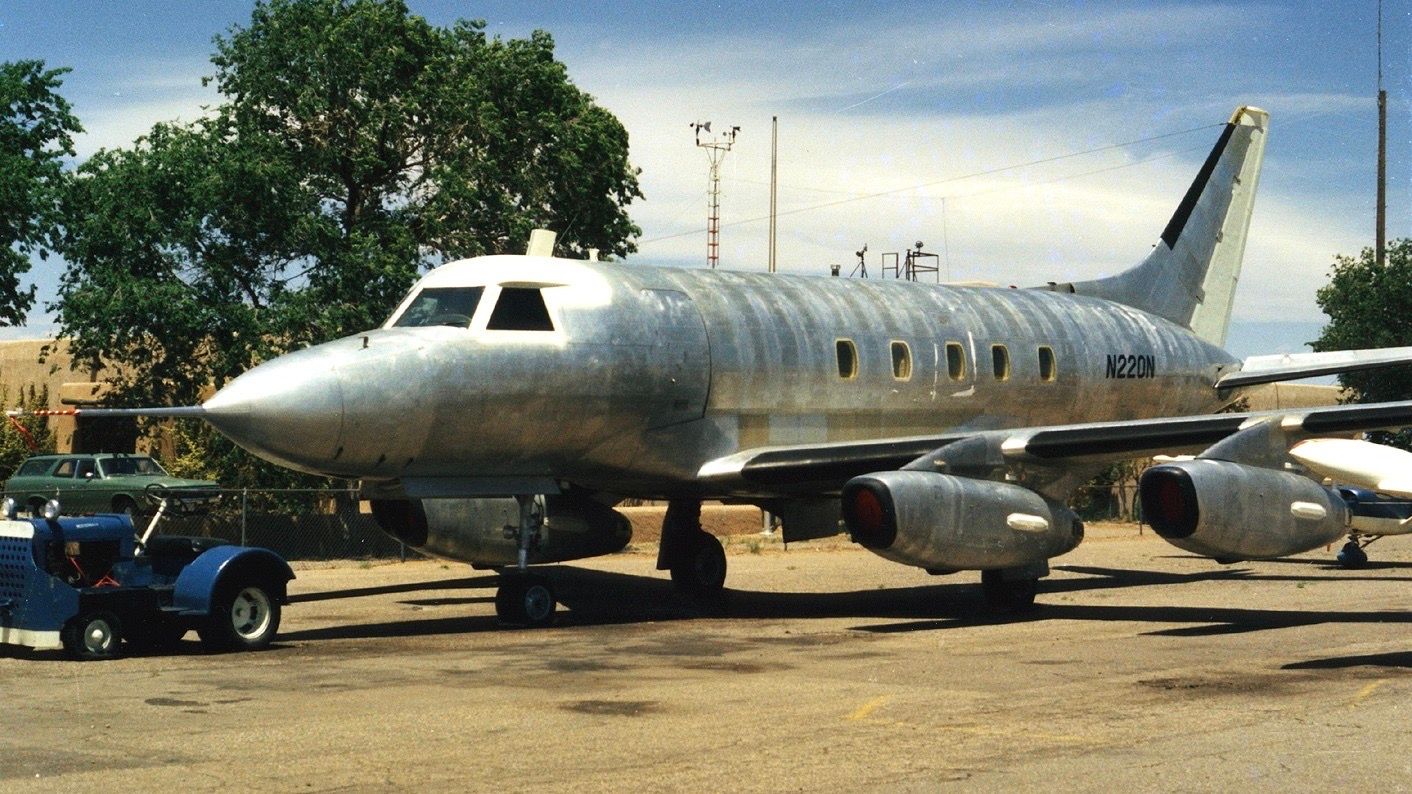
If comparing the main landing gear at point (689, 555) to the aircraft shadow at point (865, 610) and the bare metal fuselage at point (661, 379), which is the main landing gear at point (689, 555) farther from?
the bare metal fuselage at point (661, 379)

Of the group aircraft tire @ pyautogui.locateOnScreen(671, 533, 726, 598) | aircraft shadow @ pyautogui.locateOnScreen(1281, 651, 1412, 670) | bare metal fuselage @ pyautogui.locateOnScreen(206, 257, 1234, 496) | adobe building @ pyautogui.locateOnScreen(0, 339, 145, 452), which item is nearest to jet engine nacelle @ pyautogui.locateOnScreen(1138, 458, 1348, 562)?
aircraft shadow @ pyautogui.locateOnScreen(1281, 651, 1412, 670)

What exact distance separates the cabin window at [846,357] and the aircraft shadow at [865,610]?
3167mm

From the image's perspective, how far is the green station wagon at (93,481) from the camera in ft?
115

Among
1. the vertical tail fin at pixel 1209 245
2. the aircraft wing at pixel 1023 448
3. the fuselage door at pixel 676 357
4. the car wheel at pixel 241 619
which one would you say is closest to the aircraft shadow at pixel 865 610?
the car wheel at pixel 241 619

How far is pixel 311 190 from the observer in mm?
35469

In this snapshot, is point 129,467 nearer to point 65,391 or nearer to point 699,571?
point 65,391

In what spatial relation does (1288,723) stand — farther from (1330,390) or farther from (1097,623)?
(1330,390)

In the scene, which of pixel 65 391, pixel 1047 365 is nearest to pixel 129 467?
pixel 65 391

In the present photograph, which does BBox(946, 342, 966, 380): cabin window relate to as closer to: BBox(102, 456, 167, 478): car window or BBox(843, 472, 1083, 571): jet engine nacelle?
BBox(843, 472, 1083, 571): jet engine nacelle

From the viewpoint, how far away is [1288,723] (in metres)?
11.7

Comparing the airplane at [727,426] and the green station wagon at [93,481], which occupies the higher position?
the airplane at [727,426]

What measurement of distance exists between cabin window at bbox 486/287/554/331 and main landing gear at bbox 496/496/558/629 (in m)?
2.06

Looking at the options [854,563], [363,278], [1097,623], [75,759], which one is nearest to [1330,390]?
[854,563]

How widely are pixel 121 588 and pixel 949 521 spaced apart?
881 cm
